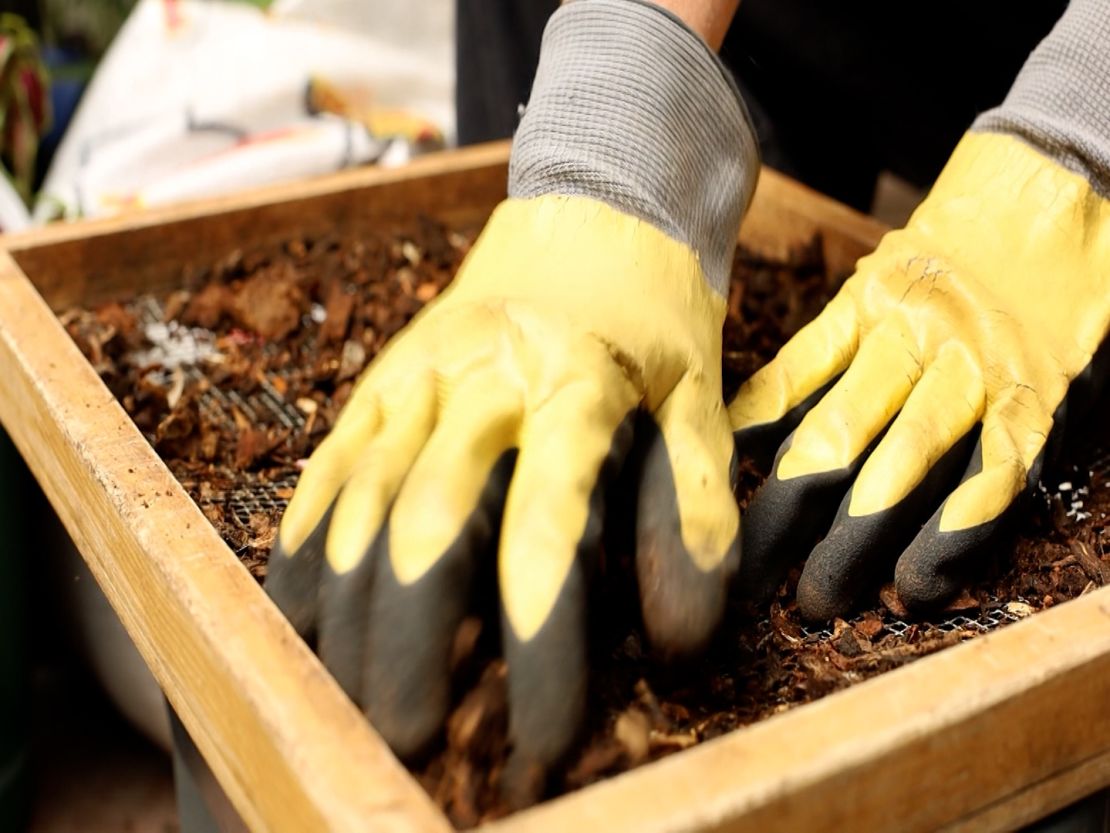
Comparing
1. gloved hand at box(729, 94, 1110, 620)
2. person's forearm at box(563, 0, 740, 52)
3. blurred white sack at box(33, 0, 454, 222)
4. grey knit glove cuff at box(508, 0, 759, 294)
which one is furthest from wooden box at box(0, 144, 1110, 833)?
blurred white sack at box(33, 0, 454, 222)

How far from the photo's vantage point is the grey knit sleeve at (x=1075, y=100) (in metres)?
0.85

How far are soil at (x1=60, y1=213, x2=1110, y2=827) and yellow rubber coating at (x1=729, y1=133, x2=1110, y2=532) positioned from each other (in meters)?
0.08

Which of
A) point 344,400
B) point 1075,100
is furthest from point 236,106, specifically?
point 1075,100

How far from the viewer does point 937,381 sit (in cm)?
79

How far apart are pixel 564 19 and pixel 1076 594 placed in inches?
22.2

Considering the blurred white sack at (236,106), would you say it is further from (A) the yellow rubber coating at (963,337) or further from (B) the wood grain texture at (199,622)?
(A) the yellow rubber coating at (963,337)

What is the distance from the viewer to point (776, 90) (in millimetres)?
1497

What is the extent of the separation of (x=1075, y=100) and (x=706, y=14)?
29cm

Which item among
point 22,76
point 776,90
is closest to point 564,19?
point 776,90

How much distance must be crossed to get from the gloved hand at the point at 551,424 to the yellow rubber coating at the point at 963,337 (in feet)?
0.27

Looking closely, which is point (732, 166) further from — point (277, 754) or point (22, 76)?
point (22, 76)

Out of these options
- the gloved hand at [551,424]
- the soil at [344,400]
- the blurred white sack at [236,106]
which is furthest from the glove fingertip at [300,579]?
the blurred white sack at [236,106]

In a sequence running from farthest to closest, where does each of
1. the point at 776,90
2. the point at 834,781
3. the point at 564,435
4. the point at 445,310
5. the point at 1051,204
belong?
1. the point at 776,90
2. the point at 1051,204
3. the point at 445,310
4. the point at 564,435
5. the point at 834,781

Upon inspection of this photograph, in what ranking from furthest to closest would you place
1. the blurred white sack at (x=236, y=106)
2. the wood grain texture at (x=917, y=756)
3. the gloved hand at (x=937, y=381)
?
the blurred white sack at (x=236, y=106) < the gloved hand at (x=937, y=381) < the wood grain texture at (x=917, y=756)
